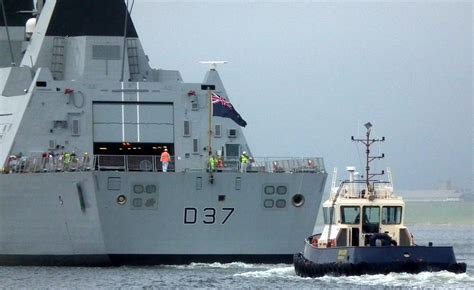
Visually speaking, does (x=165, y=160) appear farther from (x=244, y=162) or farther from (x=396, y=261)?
(x=396, y=261)

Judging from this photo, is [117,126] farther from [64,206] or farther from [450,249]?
[450,249]

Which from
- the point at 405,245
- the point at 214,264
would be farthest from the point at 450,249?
the point at 214,264

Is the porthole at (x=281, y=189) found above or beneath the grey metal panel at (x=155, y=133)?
beneath

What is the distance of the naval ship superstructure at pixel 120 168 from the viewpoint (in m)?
64.4

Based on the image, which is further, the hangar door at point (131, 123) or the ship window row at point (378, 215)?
the hangar door at point (131, 123)

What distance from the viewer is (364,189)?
57.1 meters

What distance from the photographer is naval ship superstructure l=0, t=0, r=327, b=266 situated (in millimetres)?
64438

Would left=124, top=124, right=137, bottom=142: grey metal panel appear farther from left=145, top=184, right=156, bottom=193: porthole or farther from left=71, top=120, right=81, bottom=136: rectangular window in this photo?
left=145, top=184, right=156, bottom=193: porthole

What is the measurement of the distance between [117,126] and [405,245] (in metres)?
15.0

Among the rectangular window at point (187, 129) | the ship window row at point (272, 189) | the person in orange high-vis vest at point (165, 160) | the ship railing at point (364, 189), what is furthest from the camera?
the rectangular window at point (187, 129)

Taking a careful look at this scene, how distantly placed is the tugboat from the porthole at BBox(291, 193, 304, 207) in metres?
6.85

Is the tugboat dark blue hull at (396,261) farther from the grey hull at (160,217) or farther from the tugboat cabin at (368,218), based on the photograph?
the grey hull at (160,217)

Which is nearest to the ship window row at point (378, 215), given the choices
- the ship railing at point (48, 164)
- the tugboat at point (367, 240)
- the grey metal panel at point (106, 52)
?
the tugboat at point (367, 240)

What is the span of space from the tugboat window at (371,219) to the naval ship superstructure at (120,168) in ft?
30.5
